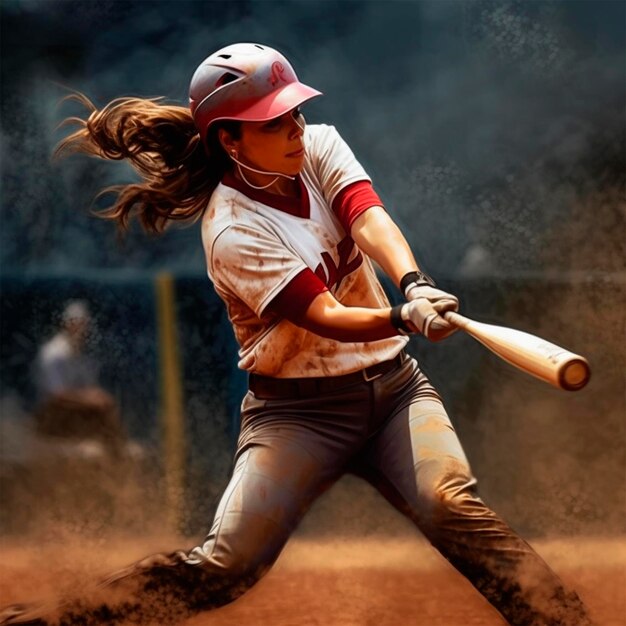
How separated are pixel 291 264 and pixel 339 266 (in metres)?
0.23

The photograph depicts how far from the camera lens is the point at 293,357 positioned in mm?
3545

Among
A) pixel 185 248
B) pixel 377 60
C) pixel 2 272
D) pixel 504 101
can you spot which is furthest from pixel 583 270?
pixel 2 272

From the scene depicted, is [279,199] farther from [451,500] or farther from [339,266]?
[451,500]

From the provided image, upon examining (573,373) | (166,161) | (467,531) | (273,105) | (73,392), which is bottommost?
(467,531)

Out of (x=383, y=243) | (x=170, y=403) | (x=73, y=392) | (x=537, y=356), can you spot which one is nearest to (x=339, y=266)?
(x=383, y=243)

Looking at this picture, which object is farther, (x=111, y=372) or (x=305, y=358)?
(x=111, y=372)

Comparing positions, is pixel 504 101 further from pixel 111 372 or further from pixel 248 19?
pixel 111 372

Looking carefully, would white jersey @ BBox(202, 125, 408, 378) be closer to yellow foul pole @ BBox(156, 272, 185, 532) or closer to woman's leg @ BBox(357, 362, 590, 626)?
woman's leg @ BBox(357, 362, 590, 626)

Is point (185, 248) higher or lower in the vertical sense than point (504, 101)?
lower

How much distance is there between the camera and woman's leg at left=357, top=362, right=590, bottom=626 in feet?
10.8

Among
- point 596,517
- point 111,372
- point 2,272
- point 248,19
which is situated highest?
point 248,19

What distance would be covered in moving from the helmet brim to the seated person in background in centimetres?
191

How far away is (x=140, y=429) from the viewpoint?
5.21m

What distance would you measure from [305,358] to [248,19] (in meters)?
2.08
